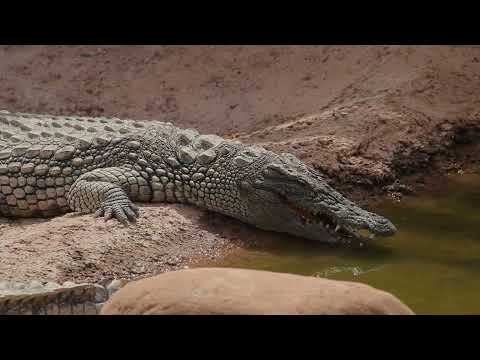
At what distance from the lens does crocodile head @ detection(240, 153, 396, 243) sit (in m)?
7.02

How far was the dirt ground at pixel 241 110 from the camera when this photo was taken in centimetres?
671

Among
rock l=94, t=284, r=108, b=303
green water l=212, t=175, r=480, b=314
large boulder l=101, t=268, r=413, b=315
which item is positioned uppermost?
large boulder l=101, t=268, r=413, b=315

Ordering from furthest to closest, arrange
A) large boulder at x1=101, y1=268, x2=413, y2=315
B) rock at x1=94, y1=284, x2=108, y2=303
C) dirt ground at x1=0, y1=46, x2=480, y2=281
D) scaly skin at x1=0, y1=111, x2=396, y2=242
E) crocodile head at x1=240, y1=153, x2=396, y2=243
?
scaly skin at x1=0, y1=111, x2=396, y2=242 < crocodile head at x1=240, y1=153, x2=396, y2=243 < dirt ground at x1=0, y1=46, x2=480, y2=281 < rock at x1=94, y1=284, x2=108, y2=303 < large boulder at x1=101, y1=268, x2=413, y2=315

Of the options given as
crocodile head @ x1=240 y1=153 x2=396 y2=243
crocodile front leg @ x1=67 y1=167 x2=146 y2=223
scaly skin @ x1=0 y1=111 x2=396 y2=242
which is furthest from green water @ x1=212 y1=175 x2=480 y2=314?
crocodile front leg @ x1=67 y1=167 x2=146 y2=223

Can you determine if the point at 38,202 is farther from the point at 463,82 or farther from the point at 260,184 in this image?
the point at 463,82

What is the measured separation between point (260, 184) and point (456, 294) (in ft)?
7.46

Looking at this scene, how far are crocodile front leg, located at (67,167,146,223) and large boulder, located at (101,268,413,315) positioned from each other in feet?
10.1

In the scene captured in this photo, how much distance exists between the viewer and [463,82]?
979cm

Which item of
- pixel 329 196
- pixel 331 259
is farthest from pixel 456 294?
pixel 329 196

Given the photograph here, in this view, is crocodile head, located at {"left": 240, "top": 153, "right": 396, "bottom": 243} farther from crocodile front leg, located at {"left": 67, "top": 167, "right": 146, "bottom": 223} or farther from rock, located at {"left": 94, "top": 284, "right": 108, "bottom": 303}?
rock, located at {"left": 94, "top": 284, "right": 108, "bottom": 303}

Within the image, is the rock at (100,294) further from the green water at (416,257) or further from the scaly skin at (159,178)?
the scaly skin at (159,178)

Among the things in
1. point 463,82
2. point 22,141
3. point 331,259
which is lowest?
point 331,259

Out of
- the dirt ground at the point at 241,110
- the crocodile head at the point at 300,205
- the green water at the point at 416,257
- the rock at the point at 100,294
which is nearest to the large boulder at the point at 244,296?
the rock at the point at 100,294

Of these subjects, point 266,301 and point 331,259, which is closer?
point 266,301
